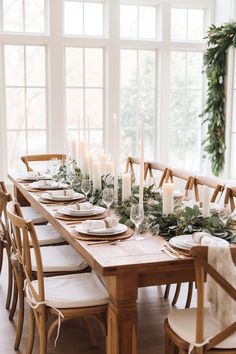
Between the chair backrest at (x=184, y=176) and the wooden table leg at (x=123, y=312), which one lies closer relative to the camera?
the wooden table leg at (x=123, y=312)

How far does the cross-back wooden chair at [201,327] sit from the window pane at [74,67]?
15.5 feet

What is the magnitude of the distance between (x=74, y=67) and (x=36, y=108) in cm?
74

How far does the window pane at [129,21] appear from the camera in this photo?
259 inches

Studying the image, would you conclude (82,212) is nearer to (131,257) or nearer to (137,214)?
(137,214)

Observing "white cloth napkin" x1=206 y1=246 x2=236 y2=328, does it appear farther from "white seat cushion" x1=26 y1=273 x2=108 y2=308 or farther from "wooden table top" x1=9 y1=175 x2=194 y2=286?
"white seat cushion" x1=26 y1=273 x2=108 y2=308

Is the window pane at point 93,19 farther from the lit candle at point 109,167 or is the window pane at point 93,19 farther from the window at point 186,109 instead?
the lit candle at point 109,167

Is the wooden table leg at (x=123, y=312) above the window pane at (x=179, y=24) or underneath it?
underneath

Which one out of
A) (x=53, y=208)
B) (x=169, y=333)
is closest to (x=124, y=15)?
(x=53, y=208)

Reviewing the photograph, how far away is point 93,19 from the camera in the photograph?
6438 millimetres

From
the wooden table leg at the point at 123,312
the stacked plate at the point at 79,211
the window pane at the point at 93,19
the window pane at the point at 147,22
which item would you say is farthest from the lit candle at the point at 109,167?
the window pane at the point at 147,22

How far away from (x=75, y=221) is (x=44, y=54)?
4.04m

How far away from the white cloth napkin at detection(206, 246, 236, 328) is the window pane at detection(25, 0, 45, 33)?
16.6 feet

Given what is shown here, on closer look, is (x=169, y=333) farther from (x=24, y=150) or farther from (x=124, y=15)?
(x=124, y=15)

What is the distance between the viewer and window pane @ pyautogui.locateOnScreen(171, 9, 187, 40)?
6.78 meters
